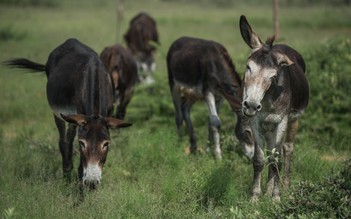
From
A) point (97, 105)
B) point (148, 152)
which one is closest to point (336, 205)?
point (97, 105)

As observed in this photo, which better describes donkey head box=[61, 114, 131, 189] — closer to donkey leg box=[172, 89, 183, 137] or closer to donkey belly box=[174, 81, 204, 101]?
A: donkey belly box=[174, 81, 204, 101]

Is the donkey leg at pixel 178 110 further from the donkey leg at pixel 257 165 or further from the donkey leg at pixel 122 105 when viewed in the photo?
the donkey leg at pixel 257 165

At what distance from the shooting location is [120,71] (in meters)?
9.91

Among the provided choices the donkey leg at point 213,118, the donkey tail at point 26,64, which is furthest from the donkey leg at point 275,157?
the donkey tail at point 26,64

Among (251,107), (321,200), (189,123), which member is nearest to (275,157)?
(321,200)

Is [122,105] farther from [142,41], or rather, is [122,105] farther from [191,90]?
[142,41]

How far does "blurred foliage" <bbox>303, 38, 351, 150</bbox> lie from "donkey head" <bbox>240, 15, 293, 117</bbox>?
378 centimetres

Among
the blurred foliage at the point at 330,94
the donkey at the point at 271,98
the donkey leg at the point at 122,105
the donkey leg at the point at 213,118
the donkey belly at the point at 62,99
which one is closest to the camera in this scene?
the donkey at the point at 271,98

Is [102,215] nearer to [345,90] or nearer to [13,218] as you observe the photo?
[13,218]

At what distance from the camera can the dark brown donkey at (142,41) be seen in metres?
16.1

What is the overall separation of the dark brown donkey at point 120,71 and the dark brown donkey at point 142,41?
17.9ft

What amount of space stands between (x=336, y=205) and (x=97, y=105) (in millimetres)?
2899

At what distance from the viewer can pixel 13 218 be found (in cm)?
496

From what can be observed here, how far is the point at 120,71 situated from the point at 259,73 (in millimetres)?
4989
